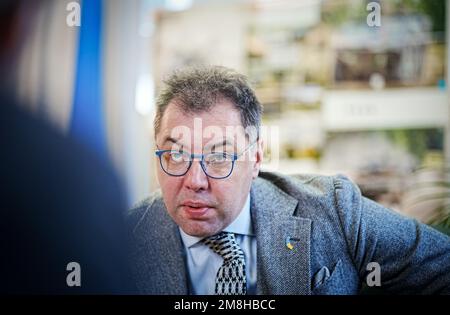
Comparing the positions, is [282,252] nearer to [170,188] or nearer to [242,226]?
[242,226]

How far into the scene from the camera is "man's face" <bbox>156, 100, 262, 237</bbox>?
1291 millimetres

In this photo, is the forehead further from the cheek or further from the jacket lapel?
the jacket lapel

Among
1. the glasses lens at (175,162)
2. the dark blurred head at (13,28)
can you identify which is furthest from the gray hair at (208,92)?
the dark blurred head at (13,28)

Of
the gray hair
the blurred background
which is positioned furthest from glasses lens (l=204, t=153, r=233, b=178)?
the blurred background

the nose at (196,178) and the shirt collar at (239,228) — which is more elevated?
the nose at (196,178)

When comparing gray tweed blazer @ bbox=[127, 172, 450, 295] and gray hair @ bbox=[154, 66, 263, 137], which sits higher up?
gray hair @ bbox=[154, 66, 263, 137]

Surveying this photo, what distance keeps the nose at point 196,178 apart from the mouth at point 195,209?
4 cm

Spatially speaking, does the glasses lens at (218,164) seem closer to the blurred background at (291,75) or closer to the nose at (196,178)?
the nose at (196,178)

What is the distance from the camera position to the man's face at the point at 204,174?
4.24ft

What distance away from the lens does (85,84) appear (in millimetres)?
1485

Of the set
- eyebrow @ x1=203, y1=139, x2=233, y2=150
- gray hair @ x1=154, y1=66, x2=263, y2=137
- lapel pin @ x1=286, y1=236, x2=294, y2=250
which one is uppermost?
gray hair @ x1=154, y1=66, x2=263, y2=137

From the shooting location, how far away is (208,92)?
1307 mm

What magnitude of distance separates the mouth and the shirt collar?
0.08m
